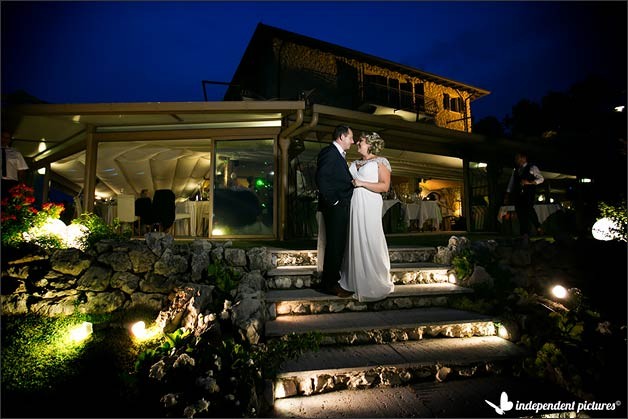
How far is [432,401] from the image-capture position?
7.52 ft

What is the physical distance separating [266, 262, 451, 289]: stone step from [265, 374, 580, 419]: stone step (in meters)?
1.76

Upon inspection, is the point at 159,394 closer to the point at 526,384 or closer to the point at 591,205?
the point at 526,384

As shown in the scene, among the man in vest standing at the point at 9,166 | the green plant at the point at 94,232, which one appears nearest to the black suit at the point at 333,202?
the green plant at the point at 94,232

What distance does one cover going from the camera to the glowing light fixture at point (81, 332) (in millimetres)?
3207

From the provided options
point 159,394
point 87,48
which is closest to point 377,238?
point 159,394

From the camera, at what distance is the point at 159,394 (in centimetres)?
212

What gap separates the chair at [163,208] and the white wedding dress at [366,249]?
5476mm

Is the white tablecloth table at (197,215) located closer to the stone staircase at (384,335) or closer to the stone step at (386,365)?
the stone staircase at (384,335)

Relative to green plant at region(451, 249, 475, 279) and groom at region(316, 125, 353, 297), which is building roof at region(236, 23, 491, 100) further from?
green plant at region(451, 249, 475, 279)

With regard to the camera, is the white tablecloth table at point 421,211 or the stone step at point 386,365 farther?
the white tablecloth table at point 421,211

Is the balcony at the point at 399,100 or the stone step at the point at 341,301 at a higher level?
the balcony at the point at 399,100

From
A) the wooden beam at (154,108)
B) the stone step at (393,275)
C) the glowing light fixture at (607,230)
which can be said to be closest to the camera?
the stone step at (393,275)

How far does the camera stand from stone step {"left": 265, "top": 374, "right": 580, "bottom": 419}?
2143 millimetres

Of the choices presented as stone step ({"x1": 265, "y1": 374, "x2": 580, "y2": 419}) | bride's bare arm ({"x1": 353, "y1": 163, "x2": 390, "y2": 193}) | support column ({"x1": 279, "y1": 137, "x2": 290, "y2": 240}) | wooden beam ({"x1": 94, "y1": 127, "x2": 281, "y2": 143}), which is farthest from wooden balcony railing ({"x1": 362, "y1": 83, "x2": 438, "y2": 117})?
stone step ({"x1": 265, "y1": 374, "x2": 580, "y2": 419})
